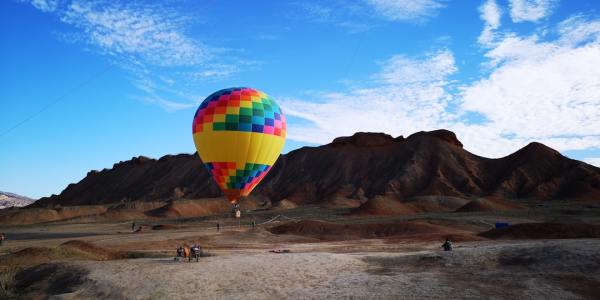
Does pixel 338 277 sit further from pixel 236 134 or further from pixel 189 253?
pixel 236 134

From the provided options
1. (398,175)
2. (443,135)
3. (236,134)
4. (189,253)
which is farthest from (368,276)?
(443,135)

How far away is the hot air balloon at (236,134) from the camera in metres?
36.9

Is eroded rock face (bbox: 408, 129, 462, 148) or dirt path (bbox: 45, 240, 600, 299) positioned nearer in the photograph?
dirt path (bbox: 45, 240, 600, 299)

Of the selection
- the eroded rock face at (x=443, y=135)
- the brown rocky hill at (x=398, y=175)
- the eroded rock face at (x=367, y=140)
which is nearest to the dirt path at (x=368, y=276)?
the brown rocky hill at (x=398, y=175)

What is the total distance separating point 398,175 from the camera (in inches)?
4345

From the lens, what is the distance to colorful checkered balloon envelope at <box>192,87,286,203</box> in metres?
36.9

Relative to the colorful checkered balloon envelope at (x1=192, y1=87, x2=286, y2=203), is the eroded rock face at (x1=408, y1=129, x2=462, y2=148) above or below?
above

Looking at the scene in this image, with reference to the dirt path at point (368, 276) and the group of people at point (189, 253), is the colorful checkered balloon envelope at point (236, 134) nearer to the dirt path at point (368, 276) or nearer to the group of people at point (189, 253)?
the group of people at point (189, 253)

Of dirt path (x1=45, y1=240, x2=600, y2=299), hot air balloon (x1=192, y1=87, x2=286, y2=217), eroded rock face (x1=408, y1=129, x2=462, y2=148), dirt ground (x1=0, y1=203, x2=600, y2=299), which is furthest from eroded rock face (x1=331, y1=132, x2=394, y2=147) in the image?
dirt ground (x1=0, y1=203, x2=600, y2=299)

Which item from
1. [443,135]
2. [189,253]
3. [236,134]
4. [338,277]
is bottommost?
[338,277]

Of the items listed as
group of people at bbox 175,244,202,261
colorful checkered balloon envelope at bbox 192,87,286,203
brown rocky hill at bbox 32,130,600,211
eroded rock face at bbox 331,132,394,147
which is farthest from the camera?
eroded rock face at bbox 331,132,394,147

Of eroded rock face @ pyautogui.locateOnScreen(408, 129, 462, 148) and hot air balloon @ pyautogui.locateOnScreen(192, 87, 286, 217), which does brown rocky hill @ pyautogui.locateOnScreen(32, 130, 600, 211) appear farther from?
hot air balloon @ pyautogui.locateOnScreen(192, 87, 286, 217)

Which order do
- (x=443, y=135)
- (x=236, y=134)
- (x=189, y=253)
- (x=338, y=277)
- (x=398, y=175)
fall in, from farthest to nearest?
(x=443, y=135) < (x=398, y=175) < (x=236, y=134) < (x=189, y=253) < (x=338, y=277)

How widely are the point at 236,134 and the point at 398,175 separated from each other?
7898 centimetres
